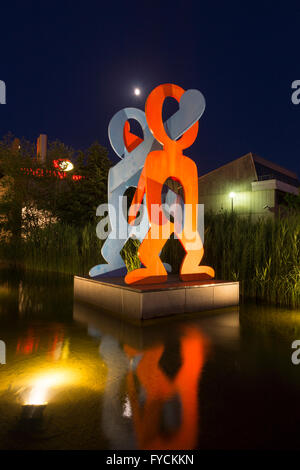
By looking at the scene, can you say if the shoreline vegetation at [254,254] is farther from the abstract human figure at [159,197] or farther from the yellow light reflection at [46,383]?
the yellow light reflection at [46,383]

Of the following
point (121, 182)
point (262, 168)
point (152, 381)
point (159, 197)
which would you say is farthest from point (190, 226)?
point (262, 168)

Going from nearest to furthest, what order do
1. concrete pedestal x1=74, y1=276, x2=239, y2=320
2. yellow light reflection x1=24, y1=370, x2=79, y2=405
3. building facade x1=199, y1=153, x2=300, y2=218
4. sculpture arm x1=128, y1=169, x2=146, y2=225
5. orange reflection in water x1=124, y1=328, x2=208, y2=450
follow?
1. orange reflection in water x1=124, y1=328, x2=208, y2=450
2. yellow light reflection x1=24, y1=370, x2=79, y2=405
3. concrete pedestal x1=74, y1=276, x2=239, y2=320
4. sculpture arm x1=128, y1=169, x2=146, y2=225
5. building facade x1=199, y1=153, x2=300, y2=218

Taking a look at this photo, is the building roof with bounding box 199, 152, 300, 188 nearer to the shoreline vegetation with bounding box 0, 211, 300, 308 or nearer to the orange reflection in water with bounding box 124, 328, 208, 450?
the shoreline vegetation with bounding box 0, 211, 300, 308

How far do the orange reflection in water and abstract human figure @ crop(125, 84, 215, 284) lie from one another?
1.41m

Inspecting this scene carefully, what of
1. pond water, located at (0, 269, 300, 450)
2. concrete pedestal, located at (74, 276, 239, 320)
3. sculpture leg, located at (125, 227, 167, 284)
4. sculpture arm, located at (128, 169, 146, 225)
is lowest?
pond water, located at (0, 269, 300, 450)

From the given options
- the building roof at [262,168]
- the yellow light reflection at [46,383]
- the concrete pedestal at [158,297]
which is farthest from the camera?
the building roof at [262,168]

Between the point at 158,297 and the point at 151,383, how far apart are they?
66.9 inches

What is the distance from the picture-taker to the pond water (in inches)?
56.3

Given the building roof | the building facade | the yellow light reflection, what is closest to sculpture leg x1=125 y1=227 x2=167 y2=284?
the yellow light reflection

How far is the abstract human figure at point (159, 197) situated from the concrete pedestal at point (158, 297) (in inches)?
7.4

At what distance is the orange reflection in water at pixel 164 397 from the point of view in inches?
55.4

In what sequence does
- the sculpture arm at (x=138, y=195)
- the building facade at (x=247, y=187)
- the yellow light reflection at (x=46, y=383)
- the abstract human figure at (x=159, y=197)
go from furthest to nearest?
the building facade at (x=247, y=187), the sculpture arm at (x=138, y=195), the abstract human figure at (x=159, y=197), the yellow light reflection at (x=46, y=383)

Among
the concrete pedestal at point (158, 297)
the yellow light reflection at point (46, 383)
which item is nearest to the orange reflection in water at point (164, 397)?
the yellow light reflection at point (46, 383)
